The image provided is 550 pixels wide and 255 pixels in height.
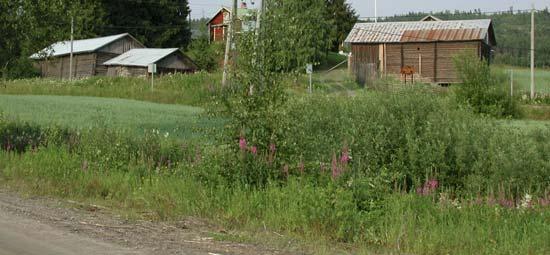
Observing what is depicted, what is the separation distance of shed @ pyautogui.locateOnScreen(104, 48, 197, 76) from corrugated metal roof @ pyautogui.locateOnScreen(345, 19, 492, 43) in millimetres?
18348

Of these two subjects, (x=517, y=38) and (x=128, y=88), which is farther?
(x=517, y=38)

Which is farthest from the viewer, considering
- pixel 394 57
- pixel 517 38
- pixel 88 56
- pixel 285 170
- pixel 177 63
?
pixel 517 38

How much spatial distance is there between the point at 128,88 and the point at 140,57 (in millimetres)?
20435

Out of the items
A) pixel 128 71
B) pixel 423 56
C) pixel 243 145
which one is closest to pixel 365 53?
pixel 423 56

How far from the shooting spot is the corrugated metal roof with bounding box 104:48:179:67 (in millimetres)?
72125

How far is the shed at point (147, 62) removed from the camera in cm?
7256

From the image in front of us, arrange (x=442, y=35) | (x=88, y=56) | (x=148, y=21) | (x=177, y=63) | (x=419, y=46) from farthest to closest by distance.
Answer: (x=148, y=21)
(x=88, y=56)
(x=177, y=63)
(x=419, y=46)
(x=442, y=35)

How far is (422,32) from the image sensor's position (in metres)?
67.6

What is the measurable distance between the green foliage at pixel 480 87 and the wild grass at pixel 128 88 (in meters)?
17.0

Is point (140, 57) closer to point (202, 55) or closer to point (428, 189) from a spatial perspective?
point (202, 55)

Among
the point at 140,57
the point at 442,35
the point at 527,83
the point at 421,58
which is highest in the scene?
the point at 442,35

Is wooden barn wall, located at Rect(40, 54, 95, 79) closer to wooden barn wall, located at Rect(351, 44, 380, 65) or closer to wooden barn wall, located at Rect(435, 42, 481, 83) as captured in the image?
wooden barn wall, located at Rect(351, 44, 380, 65)

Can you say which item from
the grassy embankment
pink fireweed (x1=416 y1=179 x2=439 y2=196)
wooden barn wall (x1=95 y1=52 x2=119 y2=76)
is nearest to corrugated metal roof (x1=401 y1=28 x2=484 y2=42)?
wooden barn wall (x1=95 y1=52 x2=119 y2=76)

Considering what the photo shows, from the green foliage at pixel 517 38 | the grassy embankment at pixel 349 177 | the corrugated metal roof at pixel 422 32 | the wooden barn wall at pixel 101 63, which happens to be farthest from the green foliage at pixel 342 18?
the grassy embankment at pixel 349 177
